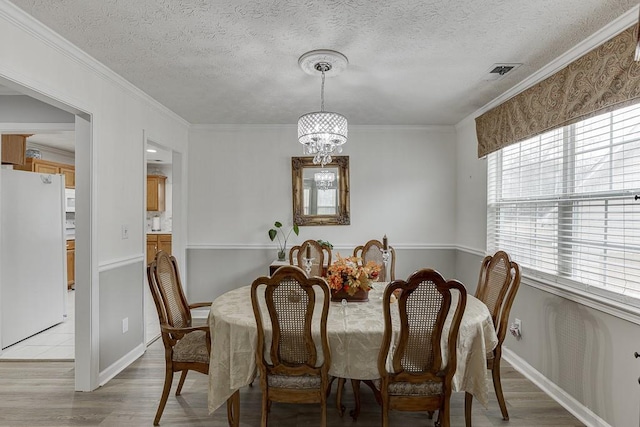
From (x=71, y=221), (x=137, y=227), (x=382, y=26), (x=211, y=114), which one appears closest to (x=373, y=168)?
(x=211, y=114)

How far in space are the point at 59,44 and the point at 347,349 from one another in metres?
2.69

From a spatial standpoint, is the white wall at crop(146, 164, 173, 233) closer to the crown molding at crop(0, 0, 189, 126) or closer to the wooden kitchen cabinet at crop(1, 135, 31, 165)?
the wooden kitchen cabinet at crop(1, 135, 31, 165)

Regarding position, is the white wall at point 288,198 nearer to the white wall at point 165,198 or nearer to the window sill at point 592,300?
the window sill at point 592,300

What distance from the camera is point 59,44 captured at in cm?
224

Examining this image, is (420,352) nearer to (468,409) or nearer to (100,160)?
(468,409)

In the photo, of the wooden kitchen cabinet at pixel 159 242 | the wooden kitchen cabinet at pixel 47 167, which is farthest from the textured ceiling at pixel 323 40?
the wooden kitchen cabinet at pixel 159 242

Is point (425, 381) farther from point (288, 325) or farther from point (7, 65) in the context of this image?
point (7, 65)

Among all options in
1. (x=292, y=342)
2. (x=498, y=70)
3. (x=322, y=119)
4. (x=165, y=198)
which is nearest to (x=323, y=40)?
(x=322, y=119)

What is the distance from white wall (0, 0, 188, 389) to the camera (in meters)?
2.05

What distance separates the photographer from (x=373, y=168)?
4434 mm

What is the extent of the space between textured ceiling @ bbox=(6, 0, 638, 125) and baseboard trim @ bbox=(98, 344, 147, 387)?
97.2 inches

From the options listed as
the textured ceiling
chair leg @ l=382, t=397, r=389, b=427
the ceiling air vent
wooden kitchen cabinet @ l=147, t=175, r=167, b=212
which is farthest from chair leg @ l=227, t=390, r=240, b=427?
wooden kitchen cabinet @ l=147, t=175, r=167, b=212

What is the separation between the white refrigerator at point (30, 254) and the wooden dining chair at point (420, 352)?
380cm

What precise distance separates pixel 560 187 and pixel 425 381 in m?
1.89
